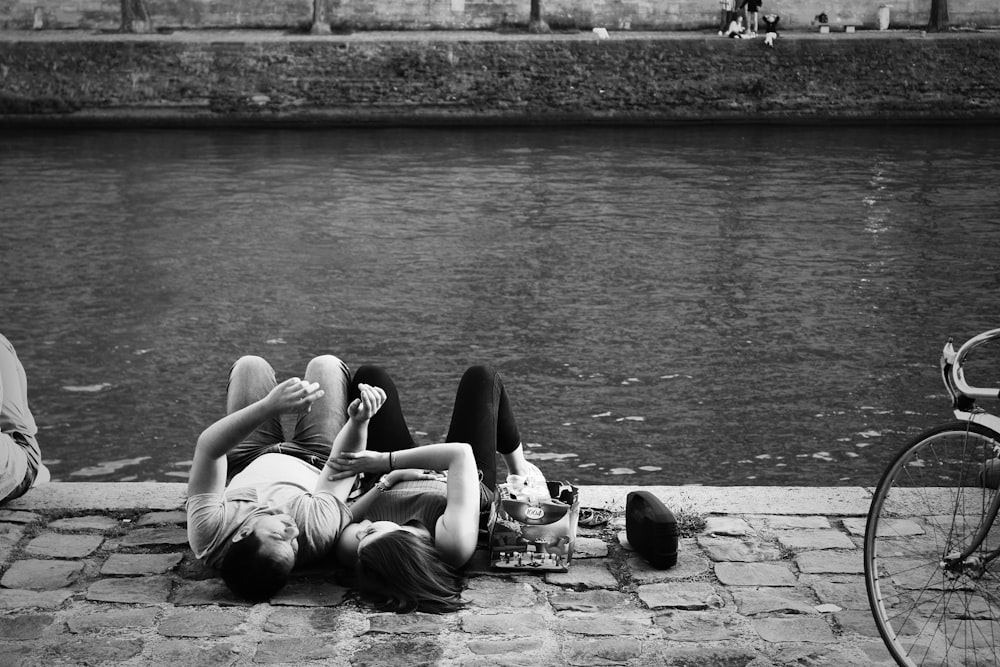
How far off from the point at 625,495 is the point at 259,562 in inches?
67.5

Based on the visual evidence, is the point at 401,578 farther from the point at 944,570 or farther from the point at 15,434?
the point at 15,434

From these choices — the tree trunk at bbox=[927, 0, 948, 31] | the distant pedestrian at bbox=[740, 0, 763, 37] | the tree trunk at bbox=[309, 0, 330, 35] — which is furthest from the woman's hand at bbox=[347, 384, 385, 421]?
the tree trunk at bbox=[927, 0, 948, 31]

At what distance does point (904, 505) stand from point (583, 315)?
6.13 m

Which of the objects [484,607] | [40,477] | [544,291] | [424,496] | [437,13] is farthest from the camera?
[437,13]

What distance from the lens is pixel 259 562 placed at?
4.19m

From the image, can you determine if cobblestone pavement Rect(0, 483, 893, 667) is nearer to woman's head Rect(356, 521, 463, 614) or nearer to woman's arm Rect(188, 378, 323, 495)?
woman's head Rect(356, 521, 463, 614)

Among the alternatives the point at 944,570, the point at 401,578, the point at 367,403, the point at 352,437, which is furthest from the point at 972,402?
the point at 352,437

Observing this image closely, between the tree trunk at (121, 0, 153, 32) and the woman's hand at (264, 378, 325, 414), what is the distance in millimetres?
27969

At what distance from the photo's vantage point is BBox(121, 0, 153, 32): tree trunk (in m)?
29.8

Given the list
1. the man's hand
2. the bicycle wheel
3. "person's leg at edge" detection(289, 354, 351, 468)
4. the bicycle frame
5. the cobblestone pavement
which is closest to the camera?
the bicycle frame

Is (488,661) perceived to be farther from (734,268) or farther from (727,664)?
(734,268)

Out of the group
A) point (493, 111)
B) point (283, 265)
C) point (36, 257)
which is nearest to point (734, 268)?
point (283, 265)

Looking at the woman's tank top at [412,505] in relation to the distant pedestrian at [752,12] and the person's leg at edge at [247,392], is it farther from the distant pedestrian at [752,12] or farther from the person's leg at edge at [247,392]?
the distant pedestrian at [752,12]

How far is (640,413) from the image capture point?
8172mm
